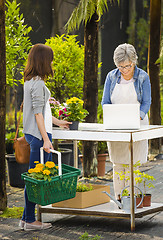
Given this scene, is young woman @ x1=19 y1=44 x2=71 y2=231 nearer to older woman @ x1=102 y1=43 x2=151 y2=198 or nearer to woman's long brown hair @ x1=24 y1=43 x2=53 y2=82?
woman's long brown hair @ x1=24 y1=43 x2=53 y2=82

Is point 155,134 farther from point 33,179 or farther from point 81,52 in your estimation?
point 81,52

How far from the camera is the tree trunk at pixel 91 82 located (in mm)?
7062

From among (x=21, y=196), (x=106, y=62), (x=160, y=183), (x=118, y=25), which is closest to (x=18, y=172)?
(x=21, y=196)

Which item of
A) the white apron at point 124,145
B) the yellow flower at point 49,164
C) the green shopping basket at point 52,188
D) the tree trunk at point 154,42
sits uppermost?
the tree trunk at point 154,42

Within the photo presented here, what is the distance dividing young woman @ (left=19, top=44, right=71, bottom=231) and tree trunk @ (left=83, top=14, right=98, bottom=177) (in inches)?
112

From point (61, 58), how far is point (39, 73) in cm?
323

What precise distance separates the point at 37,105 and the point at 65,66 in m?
3.38

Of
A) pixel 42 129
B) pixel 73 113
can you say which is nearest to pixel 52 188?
pixel 42 129

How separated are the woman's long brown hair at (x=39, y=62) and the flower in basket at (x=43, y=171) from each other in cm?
78

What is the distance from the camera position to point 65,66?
742cm

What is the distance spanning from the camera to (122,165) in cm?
471

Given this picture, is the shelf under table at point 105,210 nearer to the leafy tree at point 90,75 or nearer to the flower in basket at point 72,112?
the flower in basket at point 72,112

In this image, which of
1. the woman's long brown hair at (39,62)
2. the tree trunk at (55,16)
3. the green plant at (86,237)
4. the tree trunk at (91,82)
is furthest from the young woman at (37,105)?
the tree trunk at (55,16)

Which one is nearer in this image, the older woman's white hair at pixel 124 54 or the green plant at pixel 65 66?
the older woman's white hair at pixel 124 54
